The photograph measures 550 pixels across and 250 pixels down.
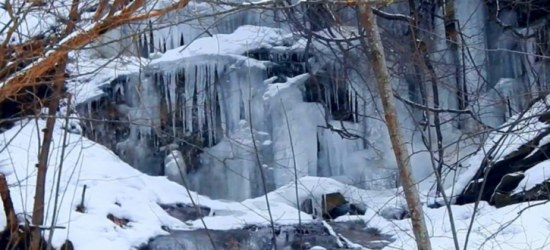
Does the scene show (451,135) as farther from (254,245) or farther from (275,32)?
(254,245)

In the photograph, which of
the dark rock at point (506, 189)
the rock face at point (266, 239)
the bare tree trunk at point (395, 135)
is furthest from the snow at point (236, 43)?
the bare tree trunk at point (395, 135)

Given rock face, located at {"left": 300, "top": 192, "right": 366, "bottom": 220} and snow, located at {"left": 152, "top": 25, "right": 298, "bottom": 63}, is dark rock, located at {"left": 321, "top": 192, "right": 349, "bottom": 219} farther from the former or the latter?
snow, located at {"left": 152, "top": 25, "right": 298, "bottom": 63}

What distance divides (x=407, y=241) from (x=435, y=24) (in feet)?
19.0

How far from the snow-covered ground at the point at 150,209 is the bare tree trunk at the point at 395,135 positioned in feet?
10.8

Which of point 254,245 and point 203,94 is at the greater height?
point 203,94

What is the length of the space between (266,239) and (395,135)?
588 centimetres

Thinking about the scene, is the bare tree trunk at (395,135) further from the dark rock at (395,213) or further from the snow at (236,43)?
the snow at (236,43)

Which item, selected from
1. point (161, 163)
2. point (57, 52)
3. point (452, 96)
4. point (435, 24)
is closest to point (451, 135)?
point (452, 96)

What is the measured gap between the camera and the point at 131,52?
453cm

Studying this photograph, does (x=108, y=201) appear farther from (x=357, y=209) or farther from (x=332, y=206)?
(x=357, y=209)

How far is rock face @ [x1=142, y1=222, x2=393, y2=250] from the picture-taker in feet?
31.8

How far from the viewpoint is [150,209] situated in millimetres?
10953

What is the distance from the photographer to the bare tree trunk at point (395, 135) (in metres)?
4.34

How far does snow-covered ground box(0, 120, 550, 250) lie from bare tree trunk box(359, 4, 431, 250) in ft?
10.8
